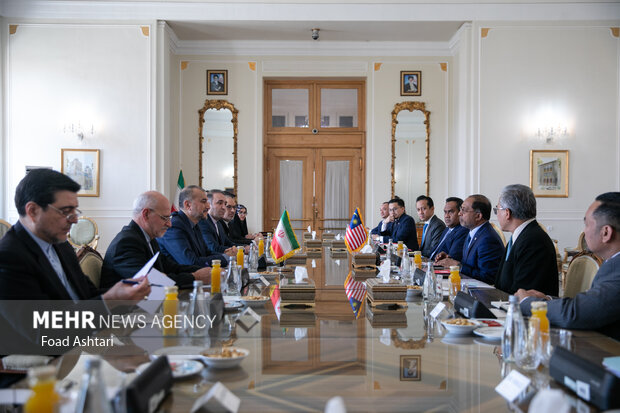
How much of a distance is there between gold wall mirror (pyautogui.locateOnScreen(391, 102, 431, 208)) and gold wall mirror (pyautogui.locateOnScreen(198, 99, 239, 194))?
110 inches

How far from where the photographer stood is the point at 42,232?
7.48 feet

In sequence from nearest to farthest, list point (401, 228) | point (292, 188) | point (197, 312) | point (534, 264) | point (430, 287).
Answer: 1. point (197, 312)
2. point (430, 287)
3. point (534, 264)
4. point (401, 228)
5. point (292, 188)

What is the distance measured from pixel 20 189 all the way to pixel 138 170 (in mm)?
6105

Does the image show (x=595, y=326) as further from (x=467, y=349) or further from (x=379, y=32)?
(x=379, y=32)

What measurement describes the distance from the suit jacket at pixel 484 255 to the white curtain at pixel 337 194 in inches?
203

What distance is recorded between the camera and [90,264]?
302cm

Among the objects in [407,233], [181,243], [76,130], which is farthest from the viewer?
[76,130]

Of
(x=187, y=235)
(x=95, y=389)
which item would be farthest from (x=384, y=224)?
(x=95, y=389)

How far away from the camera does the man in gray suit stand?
204 cm

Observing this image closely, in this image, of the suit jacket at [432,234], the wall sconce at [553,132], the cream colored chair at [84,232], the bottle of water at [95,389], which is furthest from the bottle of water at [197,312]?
the wall sconce at [553,132]

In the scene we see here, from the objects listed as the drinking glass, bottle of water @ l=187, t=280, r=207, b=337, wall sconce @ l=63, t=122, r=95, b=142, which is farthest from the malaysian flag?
wall sconce @ l=63, t=122, r=95, b=142

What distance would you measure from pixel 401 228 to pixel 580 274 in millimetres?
4134

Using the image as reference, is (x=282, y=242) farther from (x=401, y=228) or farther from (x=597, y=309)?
(x=401, y=228)

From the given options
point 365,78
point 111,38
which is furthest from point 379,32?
point 111,38
